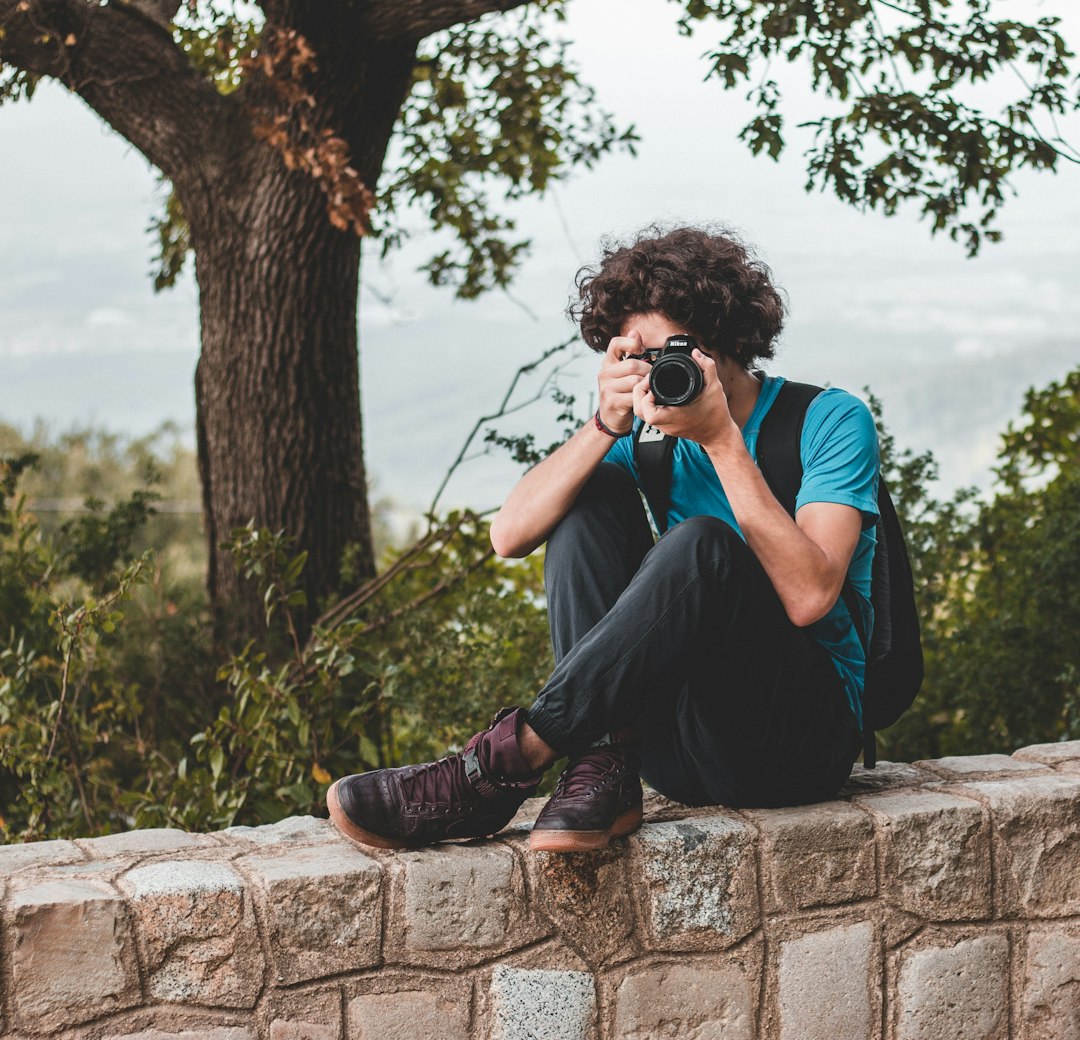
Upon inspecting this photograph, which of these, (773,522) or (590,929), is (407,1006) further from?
(773,522)

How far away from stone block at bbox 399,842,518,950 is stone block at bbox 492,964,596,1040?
7 centimetres

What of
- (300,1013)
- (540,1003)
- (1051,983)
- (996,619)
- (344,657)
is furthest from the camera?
(996,619)

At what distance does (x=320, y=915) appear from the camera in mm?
1699

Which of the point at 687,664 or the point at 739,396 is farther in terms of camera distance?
the point at 739,396

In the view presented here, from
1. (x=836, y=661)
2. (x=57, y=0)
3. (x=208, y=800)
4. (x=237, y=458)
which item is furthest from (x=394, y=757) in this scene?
(x=57, y=0)

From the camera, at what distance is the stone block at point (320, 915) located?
168cm

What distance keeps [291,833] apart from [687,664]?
731 mm

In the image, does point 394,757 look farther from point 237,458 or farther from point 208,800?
point 237,458

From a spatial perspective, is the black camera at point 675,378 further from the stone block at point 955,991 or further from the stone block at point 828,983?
the stone block at point 955,991

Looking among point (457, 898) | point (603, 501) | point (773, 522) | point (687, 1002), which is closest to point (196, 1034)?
point (457, 898)

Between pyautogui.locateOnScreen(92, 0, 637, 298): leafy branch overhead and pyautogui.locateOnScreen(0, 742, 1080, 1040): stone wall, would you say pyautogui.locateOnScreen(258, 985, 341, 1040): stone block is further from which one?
pyautogui.locateOnScreen(92, 0, 637, 298): leafy branch overhead

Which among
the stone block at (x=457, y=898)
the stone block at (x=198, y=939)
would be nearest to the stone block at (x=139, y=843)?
the stone block at (x=198, y=939)

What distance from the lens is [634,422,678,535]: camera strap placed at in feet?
6.75

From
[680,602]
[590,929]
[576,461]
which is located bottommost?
[590,929]
